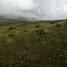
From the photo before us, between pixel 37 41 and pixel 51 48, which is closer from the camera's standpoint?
pixel 51 48

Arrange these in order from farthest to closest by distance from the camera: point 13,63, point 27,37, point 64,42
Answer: point 27,37
point 64,42
point 13,63

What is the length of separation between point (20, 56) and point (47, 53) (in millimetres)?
3583

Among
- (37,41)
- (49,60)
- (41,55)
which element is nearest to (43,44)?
(37,41)

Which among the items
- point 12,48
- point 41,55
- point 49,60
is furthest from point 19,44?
point 49,60

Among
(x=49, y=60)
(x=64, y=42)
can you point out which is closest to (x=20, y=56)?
(x=49, y=60)

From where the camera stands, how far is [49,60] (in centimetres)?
2502

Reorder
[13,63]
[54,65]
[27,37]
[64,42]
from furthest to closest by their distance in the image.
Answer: [27,37], [64,42], [13,63], [54,65]

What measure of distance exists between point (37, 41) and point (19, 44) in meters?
2.89

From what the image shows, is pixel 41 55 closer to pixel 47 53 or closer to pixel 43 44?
pixel 47 53

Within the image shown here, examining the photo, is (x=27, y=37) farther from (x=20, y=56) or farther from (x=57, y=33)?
(x=20, y=56)

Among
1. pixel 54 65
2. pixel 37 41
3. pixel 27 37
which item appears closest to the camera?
pixel 54 65

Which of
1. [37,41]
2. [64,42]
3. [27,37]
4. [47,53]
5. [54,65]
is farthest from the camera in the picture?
[27,37]

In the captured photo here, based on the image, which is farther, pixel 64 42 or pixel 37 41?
pixel 37 41

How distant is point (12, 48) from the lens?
101 ft
